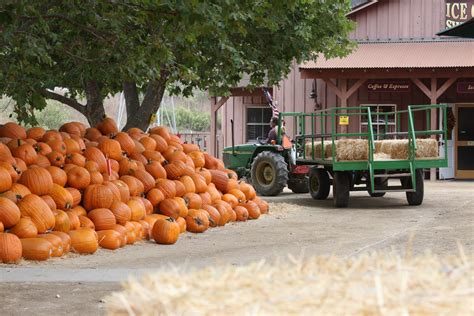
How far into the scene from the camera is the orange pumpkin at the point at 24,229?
31.0 ft

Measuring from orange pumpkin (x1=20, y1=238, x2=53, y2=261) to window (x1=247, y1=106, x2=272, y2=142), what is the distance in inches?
800

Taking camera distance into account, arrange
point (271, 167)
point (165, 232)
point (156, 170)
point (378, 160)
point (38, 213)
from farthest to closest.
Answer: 1. point (271, 167)
2. point (378, 160)
3. point (156, 170)
4. point (165, 232)
5. point (38, 213)

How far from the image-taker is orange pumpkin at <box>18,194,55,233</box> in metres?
9.70

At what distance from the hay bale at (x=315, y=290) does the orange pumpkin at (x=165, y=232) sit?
8.35 metres

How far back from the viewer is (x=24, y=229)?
9.44 meters

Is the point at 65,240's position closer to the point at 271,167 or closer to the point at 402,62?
the point at 271,167

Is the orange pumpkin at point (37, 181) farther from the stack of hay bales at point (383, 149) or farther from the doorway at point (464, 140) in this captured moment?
the doorway at point (464, 140)

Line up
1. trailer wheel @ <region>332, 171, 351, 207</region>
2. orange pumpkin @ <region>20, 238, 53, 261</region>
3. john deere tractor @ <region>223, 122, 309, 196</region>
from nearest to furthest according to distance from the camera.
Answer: orange pumpkin @ <region>20, 238, 53, 261</region> → trailer wheel @ <region>332, 171, 351, 207</region> → john deere tractor @ <region>223, 122, 309, 196</region>

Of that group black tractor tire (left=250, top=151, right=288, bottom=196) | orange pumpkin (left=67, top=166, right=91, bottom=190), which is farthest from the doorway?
orange pumpkin (left=67, top=166, right=91, bottom=190)

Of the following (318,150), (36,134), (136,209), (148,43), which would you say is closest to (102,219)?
(136,209)

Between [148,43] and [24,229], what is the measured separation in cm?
363

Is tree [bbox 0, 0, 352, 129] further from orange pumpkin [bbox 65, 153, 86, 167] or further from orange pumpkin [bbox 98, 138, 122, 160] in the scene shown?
orange pumpkin [bbox 65, 153, 86, 167]

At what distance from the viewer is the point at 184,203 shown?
39.5 ft

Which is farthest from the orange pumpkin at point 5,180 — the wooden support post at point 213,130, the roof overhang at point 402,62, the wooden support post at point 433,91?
the wooden support post at point 213,130
